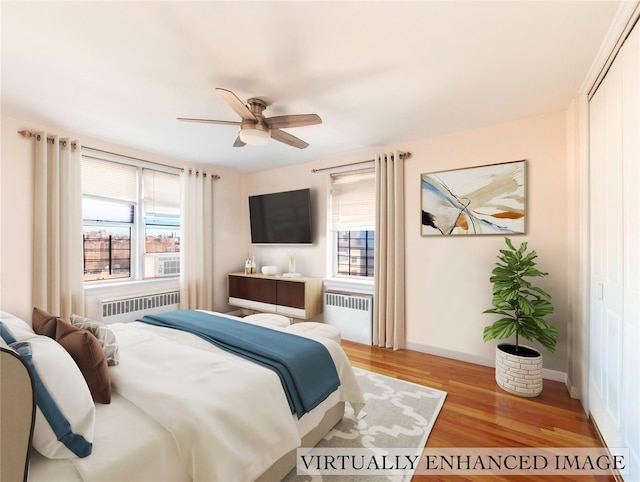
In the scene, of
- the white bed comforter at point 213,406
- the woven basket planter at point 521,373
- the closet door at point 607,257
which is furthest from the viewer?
the woven basket planter at point 521,373

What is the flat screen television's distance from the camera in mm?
4426

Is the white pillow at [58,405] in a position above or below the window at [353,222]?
below

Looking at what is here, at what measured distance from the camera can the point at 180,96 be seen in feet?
8.07

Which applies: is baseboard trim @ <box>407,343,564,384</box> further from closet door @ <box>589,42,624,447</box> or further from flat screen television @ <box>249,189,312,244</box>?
flat screen television @ <box>249,189,312,244</box>

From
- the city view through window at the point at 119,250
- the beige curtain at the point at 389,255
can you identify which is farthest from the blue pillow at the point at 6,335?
the beige curtain at the point at 389,255

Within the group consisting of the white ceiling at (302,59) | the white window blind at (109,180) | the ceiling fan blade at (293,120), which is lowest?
the white window blind at (109,180)

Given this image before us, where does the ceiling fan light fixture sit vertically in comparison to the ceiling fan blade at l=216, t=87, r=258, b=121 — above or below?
below

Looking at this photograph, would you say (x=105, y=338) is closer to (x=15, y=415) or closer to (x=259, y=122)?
(x=15, y=415)

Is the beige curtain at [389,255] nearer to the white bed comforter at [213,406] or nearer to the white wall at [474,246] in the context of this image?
the white wall at [474,246]

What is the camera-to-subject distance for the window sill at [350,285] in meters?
3.94

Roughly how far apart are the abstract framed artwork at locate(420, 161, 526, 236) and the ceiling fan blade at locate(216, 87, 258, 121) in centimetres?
224

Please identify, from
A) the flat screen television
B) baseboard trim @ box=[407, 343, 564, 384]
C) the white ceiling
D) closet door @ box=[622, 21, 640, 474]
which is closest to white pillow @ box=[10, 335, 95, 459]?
the white ceiling

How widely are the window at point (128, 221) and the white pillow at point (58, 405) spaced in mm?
3003

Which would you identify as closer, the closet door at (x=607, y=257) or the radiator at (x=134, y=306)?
the closet door at (x=607, y=257)
